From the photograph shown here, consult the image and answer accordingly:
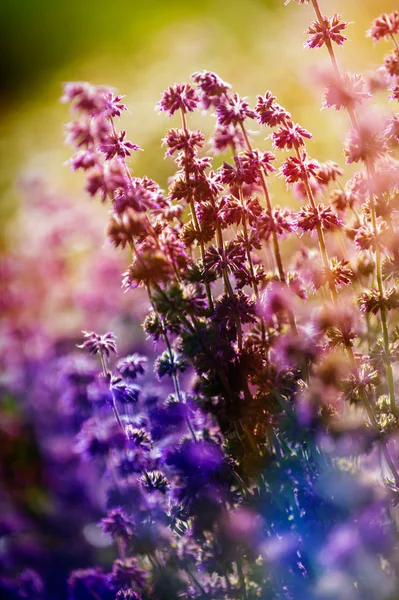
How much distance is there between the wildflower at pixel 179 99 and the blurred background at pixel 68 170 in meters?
0.30

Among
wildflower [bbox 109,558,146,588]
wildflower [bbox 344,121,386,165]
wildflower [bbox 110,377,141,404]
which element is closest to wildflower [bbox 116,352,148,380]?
wildflower [bbox 110,377,141,404]

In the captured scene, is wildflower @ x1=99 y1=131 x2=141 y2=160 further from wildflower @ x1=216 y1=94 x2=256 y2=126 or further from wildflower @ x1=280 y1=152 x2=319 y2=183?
wildflower @ x1=280 y1=152 x2=319 y2=183

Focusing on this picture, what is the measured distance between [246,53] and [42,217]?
11.9 ft

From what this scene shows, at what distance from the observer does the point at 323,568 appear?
1591mm

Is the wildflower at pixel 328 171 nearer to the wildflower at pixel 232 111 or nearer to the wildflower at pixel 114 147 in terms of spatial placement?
the wildflower at pixel 232 111

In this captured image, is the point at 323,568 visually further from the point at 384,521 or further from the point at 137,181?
the point at 137,181

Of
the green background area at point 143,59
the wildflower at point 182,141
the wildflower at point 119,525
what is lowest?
the wildflower at point 119,525

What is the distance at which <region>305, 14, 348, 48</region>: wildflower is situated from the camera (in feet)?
5.41

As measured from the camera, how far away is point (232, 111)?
4.80 ft

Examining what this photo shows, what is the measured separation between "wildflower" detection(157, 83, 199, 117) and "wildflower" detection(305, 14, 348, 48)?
405mm

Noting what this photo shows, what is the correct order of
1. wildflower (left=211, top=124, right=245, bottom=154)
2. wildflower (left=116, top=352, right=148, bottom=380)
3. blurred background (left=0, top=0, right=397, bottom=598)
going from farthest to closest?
blurred background (left=0, top=0, right=397, bottom=598) → wildflower (left=116, top=352, right=148, bottom=380) → wildflower (left=211, top=124, right=245, bottom=154)

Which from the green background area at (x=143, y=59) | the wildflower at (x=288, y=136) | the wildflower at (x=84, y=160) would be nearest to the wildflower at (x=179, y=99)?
the wildflower at (x=288, y=136)

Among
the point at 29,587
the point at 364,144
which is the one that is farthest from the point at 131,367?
the point at 364,144

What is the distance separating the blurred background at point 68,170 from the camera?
7.82ft
